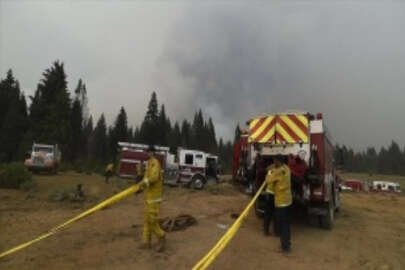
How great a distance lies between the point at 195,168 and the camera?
19.4 metres

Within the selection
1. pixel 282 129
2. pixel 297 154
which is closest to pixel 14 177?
pixel 282 129

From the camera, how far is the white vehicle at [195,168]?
19091 mm

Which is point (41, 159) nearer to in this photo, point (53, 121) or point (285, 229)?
point (53, 121)

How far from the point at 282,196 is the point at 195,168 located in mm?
14618

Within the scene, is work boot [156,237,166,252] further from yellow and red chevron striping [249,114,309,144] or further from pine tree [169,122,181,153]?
pine tree [169,122,181,153]

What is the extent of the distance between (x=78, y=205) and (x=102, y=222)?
12.2 ft

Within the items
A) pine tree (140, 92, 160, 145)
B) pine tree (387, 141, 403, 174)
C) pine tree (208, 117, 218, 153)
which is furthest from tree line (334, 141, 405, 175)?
pine tree (140, 92, 160, 145)

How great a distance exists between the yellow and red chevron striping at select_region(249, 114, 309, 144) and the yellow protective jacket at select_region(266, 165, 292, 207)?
1.63 metres

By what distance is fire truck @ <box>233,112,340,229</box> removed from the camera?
6.07 meters

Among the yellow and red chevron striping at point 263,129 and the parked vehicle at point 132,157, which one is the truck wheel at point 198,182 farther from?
the yellow and red chevron striping at point 263,129

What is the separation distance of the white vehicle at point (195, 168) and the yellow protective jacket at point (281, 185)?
14.1 m

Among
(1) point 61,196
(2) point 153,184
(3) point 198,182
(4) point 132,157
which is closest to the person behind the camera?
(2) point 153,184

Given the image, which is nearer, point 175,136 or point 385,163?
point 175,136

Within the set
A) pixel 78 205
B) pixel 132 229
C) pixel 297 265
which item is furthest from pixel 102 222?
pixel 297 265
